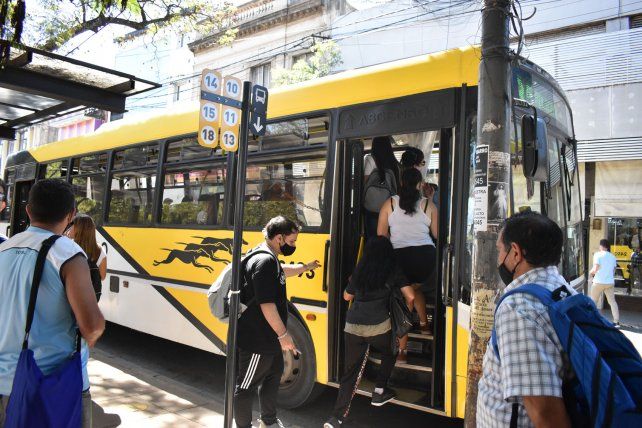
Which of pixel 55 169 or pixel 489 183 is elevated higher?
pixel 55 169

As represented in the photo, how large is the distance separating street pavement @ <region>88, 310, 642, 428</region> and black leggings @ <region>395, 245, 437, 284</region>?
1464 mm

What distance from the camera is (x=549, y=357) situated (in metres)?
1.73

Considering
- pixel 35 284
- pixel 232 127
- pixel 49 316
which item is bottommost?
pixel 49 316

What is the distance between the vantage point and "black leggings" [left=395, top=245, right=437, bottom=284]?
4680 millimetres

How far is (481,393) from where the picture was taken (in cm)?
198

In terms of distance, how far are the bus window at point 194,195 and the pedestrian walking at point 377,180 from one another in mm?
1621

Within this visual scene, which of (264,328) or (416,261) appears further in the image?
(416,261)

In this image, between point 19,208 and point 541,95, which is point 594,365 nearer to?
point 541,95

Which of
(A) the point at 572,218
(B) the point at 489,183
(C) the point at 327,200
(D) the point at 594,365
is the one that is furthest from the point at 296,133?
(D) the point at 594,365

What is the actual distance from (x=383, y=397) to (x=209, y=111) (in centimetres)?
272

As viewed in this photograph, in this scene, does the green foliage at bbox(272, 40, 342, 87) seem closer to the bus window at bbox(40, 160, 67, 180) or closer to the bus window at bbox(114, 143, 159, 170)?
the bus window at bbox(40, 160, 67, 180)

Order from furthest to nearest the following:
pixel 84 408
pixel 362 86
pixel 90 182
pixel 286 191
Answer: pixel 90 182 → pixel 286 191 → pixel 362 86 → pixel 84 408

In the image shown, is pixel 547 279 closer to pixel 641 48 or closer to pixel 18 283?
pixel 18 283

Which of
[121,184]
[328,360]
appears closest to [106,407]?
[328,360]
